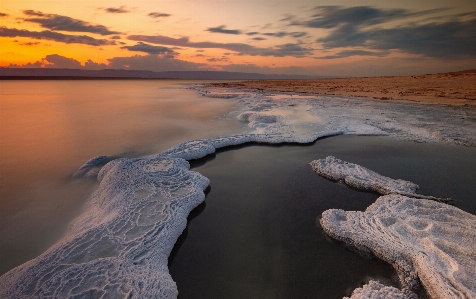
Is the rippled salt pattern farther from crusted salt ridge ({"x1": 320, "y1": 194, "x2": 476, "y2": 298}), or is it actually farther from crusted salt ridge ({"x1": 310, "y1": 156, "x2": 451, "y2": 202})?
crusted salt ridge ({"x1": 310, "y1": 156, "x2": 451, "y2": 202})

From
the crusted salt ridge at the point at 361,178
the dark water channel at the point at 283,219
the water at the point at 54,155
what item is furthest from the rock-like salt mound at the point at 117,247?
the crusted salt ridge at the point at 361,178

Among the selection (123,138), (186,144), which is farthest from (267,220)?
(123,138)

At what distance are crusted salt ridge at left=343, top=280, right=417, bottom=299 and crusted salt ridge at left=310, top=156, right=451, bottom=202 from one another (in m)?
2.31

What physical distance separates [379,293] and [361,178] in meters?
2.83

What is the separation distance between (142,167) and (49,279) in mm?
3022

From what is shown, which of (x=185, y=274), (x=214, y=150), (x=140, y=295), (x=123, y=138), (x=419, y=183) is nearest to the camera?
(x=140, y=295)

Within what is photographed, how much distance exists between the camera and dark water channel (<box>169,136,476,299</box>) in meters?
2.69

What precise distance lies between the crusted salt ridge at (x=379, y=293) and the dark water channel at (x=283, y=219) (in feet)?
0.29

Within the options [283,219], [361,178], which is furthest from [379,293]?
[361,178]

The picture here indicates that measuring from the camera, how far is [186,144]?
7.21 metres

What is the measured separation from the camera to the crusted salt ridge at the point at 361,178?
14.8 ft

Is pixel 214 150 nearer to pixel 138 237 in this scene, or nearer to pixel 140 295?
pixel 138 237

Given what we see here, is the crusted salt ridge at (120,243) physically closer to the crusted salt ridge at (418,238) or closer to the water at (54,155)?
the water at (54,155)

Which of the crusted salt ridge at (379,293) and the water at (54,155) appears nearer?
the crusted salt ridge at (379,293)
